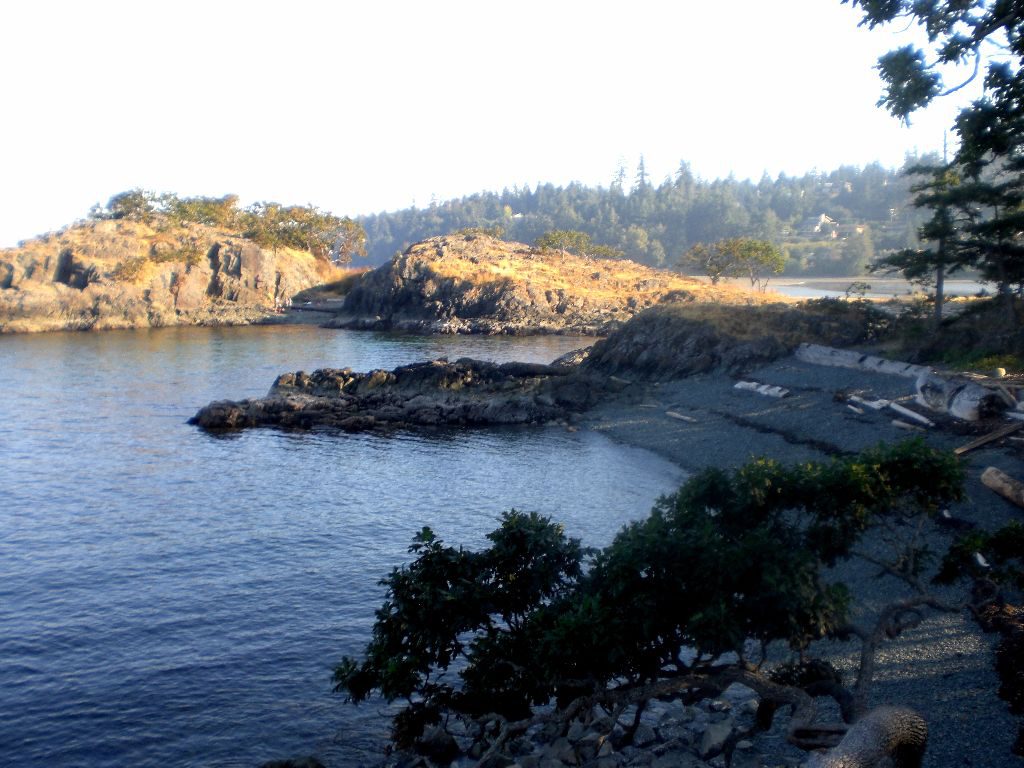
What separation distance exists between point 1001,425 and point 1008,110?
1216 cm

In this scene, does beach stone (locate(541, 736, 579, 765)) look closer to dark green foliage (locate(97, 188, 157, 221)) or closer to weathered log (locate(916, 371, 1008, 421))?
weathered log (locate(916, 371, 1008, 421))

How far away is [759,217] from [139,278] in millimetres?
101487

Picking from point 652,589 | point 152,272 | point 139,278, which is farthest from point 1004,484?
point 152,272

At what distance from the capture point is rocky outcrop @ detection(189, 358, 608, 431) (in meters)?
39.4

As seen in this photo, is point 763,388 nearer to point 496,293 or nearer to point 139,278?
point 496,293

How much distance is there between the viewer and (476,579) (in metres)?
10.8

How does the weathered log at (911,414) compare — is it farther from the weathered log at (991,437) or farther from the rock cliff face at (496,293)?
the rock cliff face at (496,293)

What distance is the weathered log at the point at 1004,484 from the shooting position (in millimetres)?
18656

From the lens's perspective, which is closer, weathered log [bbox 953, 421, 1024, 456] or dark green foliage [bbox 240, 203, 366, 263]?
weathered log [bbox 953, 421, 1024, 456]

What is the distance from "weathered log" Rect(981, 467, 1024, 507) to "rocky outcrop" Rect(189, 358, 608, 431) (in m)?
22.1

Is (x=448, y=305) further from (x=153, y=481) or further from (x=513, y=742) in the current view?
(x=513, y=742)

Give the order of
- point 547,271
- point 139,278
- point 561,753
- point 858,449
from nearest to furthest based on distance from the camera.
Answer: point 561,753 < point 858,449 < point 139,278 < point 547,271

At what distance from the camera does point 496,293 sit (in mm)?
87000

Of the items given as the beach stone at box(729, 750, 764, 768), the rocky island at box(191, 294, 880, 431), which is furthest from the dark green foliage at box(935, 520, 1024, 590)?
the rocky island at box(191, 294, 880, 431)
